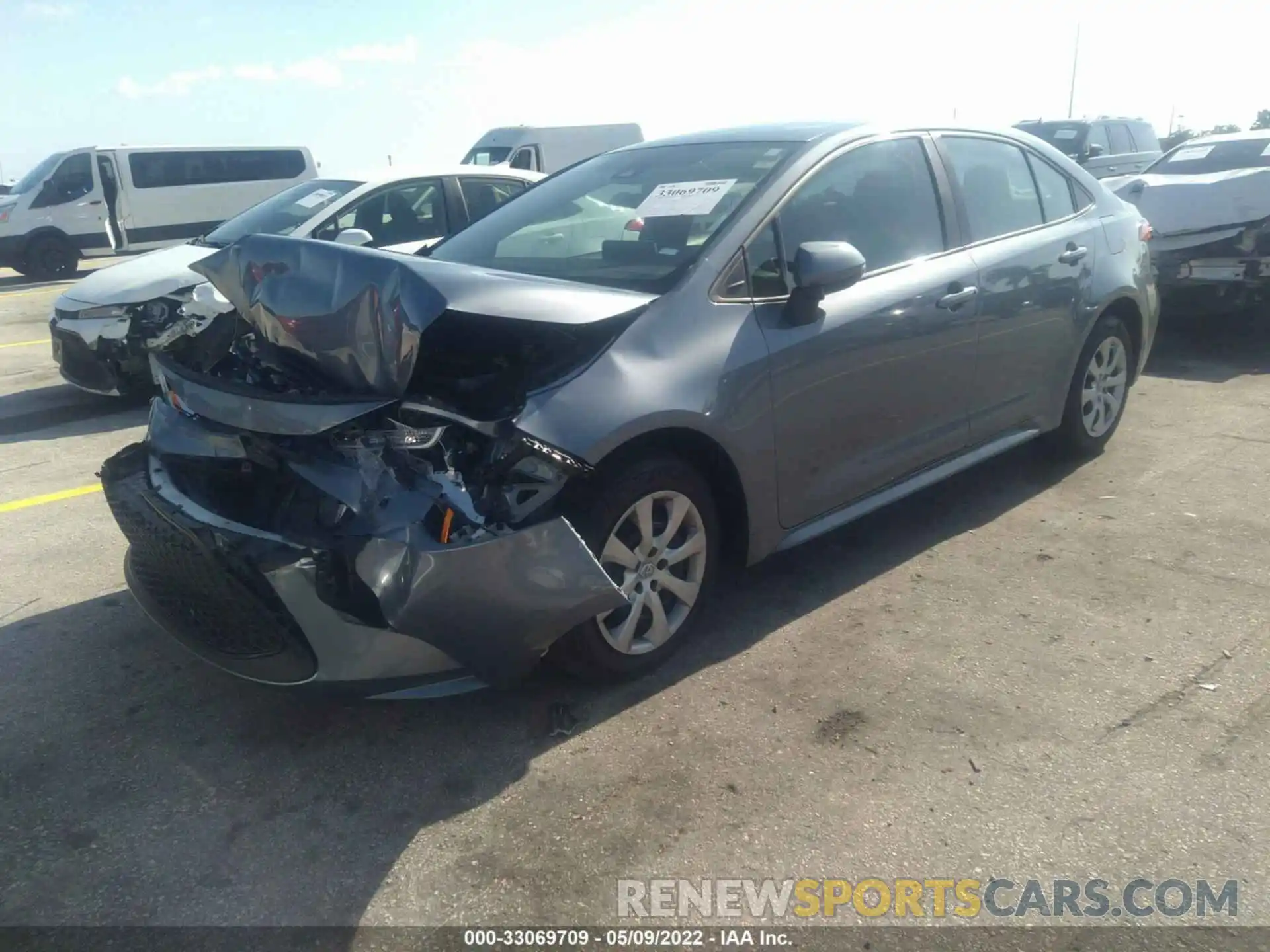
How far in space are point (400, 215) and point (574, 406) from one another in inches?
206

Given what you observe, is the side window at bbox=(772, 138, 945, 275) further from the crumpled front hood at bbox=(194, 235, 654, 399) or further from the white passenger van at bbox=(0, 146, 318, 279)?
the white passenger van at bbox=(0, 146, 318, 279)

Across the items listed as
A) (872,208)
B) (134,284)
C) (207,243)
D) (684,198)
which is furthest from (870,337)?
(207,243)

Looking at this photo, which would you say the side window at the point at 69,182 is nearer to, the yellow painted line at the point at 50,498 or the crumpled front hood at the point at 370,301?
the yellow painted line at the point at 50,498

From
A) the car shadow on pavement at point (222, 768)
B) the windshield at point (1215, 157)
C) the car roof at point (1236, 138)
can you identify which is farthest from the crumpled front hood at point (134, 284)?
the car roof at point (1236, 138)

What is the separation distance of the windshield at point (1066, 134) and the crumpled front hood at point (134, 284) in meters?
12.7

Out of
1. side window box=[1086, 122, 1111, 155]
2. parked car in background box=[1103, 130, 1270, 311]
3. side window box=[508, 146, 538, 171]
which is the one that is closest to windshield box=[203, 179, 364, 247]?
parked car in background box=[1103, 130, 1270, 311]

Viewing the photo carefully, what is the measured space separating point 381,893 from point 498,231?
2709mm

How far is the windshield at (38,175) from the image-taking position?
17625 mm

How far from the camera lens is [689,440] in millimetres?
3367

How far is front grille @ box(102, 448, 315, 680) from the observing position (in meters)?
2.80

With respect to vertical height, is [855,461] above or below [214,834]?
above

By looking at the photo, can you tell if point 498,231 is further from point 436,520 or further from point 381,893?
point 381,893

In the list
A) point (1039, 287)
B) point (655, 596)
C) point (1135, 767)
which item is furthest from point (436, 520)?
point (1039, 287)

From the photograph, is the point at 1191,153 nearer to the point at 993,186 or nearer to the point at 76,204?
the point at 993,186
